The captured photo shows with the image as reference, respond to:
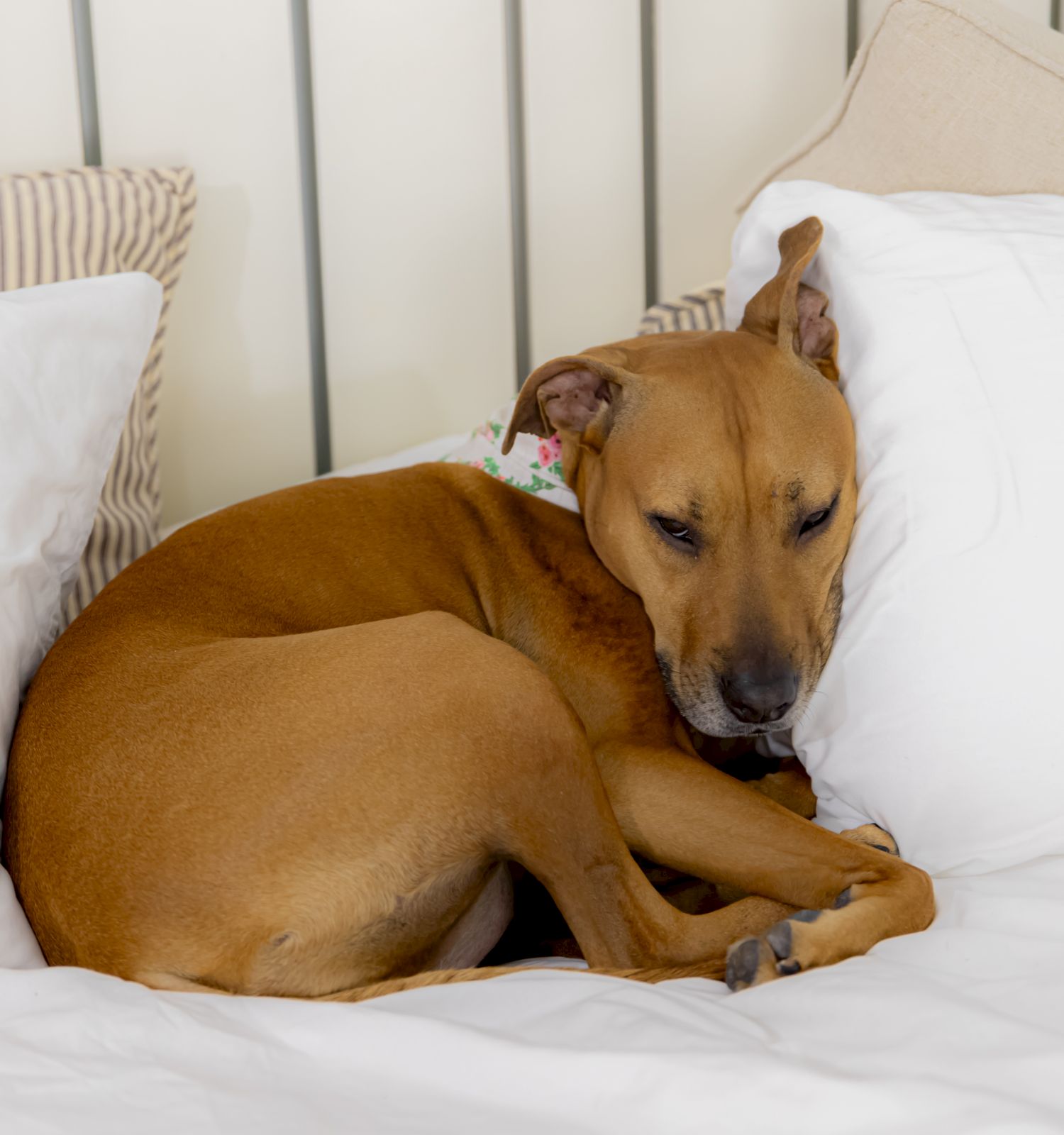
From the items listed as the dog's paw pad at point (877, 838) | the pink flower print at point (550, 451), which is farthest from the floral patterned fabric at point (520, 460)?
the dog's paw pad at point (877, 838)

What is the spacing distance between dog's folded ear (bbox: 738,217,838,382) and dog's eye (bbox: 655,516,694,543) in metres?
0.40

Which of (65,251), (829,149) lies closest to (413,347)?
(65,251)

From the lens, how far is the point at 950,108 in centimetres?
215

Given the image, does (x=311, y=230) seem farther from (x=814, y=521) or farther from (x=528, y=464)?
(x=814, y=521)

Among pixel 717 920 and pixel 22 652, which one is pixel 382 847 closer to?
pixel 717 920

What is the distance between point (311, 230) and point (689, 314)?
3.06ft

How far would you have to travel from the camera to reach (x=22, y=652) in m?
1.67

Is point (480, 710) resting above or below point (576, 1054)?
above

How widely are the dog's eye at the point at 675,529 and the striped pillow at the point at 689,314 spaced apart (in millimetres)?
794

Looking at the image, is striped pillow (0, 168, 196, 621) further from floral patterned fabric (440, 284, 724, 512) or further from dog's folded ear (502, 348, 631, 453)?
dog's folded ear (502, 348, 631, 453)

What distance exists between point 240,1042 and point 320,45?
7.28ft

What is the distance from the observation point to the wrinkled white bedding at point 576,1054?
39.4 inches

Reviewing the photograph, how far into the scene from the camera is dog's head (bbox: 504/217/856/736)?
68.4 inches

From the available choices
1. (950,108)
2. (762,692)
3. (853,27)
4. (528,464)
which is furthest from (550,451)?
(853,27)
